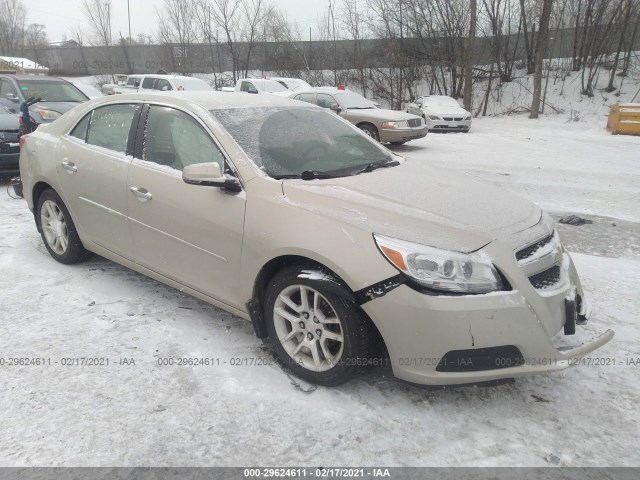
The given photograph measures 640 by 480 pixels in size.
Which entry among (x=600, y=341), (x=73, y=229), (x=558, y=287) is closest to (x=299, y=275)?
(x=558, y=287)

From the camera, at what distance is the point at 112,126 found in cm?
378

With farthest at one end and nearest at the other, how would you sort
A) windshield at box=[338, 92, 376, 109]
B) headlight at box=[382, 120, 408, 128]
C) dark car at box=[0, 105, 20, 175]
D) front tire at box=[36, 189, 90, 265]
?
windshield at box=[338, 92, 376, 109], headlight at box=[382, 120, 408, 128], dark car at box=[0, 105, 20, 175], front tire at box=[36, 189, 90, 265]

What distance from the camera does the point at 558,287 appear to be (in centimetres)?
251

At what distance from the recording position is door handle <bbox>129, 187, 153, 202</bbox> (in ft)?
10.8

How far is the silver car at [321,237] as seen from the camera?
2.28 m

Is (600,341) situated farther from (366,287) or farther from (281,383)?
(281,383)

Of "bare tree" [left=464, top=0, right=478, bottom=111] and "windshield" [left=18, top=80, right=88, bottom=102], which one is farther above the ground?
"bare tree" [left=464, top=0, right=478, bottom=111]

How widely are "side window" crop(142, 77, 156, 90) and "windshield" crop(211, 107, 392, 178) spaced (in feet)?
47.2

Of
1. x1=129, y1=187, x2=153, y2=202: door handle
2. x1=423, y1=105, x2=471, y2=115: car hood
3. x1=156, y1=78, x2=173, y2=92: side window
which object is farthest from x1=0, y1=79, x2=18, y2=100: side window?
x1=423, y1=105, x2=471, y2=115: car hood

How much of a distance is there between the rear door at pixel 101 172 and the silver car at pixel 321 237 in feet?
0.05

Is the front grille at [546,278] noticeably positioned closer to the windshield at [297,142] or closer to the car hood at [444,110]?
the windshield at [297,142]

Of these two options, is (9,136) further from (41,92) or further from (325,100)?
(325,100)

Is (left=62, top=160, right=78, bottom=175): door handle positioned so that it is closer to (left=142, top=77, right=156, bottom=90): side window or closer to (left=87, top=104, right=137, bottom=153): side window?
(left=87, top=104, right=137, bottom=153): side window

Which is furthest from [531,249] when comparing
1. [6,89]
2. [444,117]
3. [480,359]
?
[444,117]
